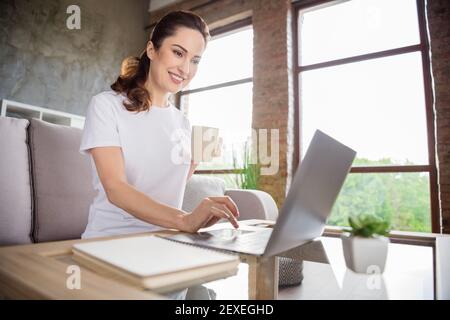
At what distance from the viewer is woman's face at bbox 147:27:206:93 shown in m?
1.24

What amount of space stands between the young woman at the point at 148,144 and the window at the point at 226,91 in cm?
296

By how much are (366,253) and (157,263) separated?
0.37m

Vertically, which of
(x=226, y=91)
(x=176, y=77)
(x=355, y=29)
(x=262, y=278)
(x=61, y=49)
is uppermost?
(x=61, y=49)

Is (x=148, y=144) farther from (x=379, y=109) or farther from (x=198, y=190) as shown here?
(x=379, y=109)

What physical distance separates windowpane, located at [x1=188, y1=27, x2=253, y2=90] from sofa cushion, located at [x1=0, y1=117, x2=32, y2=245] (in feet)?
12.4

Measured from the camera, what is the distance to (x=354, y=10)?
3990 millimetres

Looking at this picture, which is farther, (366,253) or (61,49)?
(61,49)

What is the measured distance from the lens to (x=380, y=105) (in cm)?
362

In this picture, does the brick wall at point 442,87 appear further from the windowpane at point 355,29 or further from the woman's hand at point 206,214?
the woman's hand at point 206,214

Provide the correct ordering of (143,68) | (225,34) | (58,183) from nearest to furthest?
(143,68), (58,183), (225,34)

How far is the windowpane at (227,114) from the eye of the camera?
4.46 meters

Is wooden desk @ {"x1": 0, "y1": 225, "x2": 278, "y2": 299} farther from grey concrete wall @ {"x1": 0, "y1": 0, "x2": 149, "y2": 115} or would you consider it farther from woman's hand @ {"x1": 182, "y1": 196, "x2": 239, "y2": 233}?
grey concrete wall @ {"x1": 0, "y1": 0, "x2": 149, "y2": 115}

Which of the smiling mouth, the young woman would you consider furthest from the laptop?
the smiling mouth

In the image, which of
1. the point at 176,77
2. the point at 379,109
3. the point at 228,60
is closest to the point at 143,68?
the point at 176,77
